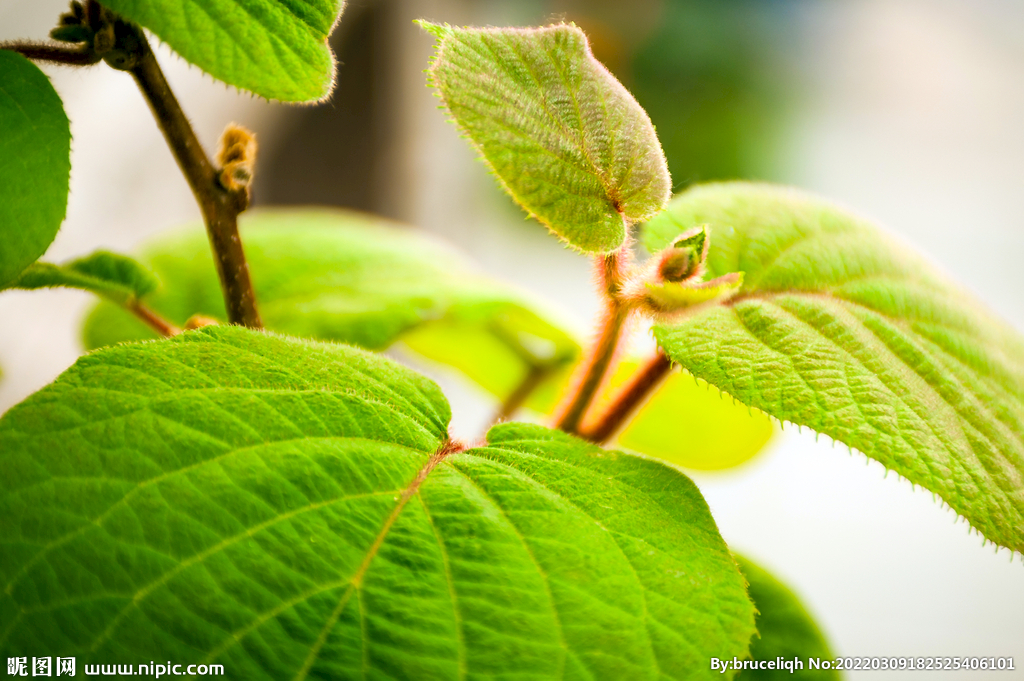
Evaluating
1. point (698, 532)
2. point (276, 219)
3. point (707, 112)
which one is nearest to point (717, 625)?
point (698, 532)

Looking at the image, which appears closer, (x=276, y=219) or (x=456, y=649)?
(x=456, y=649)

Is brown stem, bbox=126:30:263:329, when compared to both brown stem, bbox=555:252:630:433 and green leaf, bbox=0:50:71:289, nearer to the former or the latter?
green leaf, bbox=0:50:71:289

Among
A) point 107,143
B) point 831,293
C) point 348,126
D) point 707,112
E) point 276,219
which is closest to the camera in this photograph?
point 831,293

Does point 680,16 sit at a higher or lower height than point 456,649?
higher

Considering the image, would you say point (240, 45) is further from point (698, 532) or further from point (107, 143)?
point (107, 143)

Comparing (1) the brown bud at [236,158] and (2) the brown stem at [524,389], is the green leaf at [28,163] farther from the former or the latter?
(2) the brown stem at [524,389]

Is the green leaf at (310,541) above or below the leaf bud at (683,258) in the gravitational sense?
below

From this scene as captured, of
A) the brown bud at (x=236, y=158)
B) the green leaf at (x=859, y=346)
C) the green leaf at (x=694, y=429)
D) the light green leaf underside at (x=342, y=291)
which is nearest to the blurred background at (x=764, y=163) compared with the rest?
the green leaf at (x=694, y=429)
